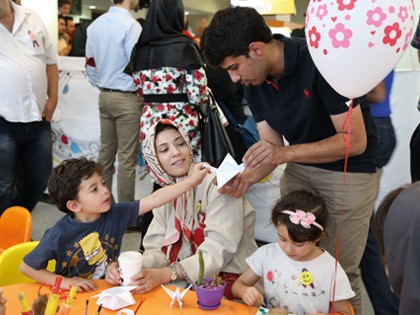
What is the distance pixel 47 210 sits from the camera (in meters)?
4.71

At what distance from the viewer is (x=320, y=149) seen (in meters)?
1.78

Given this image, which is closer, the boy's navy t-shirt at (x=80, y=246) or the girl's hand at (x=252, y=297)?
the girl's hand at (x=252, y=297)

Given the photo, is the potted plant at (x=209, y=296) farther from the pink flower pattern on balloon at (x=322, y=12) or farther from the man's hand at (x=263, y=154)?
the pink flower pattern on balloon at (x=322, y=12)

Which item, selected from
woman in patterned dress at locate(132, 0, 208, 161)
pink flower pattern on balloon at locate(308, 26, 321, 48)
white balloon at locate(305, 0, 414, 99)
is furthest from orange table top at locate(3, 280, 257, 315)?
woman in patterned dress at locate(132, 0, 208, 161)

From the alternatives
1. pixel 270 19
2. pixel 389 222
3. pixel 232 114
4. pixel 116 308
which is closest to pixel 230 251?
pixel 116 308

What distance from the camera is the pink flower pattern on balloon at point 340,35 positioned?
1541 millimetres

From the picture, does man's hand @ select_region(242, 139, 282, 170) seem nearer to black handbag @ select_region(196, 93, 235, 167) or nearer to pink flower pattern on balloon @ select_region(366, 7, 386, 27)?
pink flower pattern on balloon @ select_region(366, 7, 386, 27)

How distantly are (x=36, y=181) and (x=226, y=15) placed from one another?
205cm

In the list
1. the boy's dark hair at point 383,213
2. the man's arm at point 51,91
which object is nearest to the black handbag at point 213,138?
the man's arm at point 51,91

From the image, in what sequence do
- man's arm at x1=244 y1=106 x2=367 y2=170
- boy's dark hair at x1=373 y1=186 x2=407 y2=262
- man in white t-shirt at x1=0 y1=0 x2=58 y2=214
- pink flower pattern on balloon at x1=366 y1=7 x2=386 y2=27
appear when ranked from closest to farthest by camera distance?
boy's dark hair at x1=373 y1=186 x2=407 y2=262
pink flower pattern on balloon at x1=366 y1=7 x2=386 y2=27
man's arm at x1=244 y1=106 x2=367 y2=170
man in white t-shirt at x1=0 y1=0 x2=58 y2=214

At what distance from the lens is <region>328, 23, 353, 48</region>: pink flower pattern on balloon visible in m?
1.54

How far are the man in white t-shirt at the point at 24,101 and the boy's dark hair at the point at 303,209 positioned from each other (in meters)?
1.89

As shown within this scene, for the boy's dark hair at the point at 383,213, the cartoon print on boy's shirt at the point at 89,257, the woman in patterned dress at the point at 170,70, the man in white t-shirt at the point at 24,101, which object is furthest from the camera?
the woman in patterned dress at the point at 170,70

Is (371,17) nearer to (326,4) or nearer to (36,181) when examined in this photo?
(326,4)
